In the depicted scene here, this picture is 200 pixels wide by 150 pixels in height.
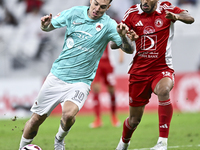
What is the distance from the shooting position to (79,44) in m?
5.16

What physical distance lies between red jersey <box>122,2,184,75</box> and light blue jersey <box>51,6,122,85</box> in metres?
0.54

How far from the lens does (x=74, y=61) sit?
5.18 meters

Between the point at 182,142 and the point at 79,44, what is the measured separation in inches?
112

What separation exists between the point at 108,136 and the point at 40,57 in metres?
6.63

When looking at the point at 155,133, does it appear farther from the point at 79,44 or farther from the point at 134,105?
the point at 79,44

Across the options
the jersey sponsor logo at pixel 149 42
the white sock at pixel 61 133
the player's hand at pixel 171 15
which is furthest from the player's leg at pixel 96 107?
the player's hand at pixel 171 15

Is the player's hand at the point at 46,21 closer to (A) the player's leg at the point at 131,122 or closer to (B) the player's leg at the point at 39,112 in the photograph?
(B) the player's leg at the point at 39,112

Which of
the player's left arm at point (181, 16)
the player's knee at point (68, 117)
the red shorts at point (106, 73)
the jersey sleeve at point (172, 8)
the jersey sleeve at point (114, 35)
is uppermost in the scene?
the jersey sleeve at point (172, 8)

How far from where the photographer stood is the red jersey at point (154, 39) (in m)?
5.50

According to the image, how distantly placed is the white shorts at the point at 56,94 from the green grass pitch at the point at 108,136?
0.77 m

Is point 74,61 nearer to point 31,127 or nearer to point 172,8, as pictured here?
point 31,127

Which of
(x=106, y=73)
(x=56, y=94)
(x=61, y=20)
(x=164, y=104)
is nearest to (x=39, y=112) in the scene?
(x=56, y=94)

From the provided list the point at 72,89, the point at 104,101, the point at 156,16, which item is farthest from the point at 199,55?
the point at 72,89

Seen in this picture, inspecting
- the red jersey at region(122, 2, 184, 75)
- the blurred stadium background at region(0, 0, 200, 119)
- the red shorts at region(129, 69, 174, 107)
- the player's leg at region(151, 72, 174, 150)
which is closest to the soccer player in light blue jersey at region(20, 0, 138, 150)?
the red jersey at region(122, 2, 184, 75)
